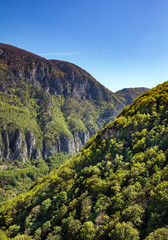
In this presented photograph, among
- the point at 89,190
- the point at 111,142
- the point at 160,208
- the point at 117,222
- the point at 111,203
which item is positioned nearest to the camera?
the point at 160,208

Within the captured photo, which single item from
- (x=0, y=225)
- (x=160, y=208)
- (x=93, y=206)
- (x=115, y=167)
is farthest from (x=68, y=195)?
(x=0, y=225)

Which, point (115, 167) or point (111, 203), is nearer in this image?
point (111, 203)

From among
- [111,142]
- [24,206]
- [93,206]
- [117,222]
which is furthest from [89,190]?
[24,206]

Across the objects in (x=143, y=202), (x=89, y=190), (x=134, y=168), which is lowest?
(x=89, y=190)

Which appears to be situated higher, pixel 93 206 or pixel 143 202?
pixel 143 202

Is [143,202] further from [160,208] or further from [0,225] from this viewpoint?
[0,225]

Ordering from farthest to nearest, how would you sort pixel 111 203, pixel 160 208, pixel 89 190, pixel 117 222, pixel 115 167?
pixel 115 167
pixel 89 190
pixel 111 203
pixel 117 222
pixel 160 208

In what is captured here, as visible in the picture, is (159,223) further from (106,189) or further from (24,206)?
(24,206)
